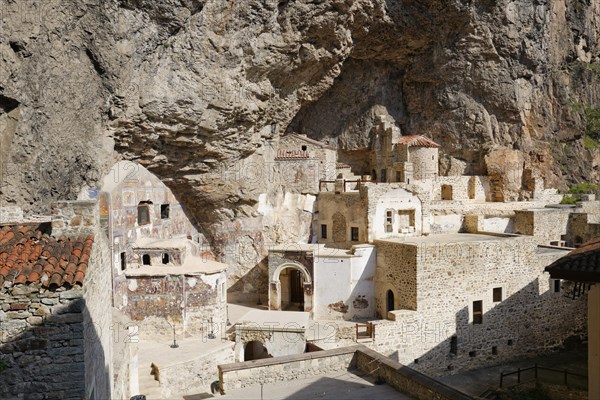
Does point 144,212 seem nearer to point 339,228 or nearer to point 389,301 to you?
point 339,228

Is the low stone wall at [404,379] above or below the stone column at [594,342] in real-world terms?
below

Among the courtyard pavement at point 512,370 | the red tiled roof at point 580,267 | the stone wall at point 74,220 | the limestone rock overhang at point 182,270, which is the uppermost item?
the stone wall at point 74,220

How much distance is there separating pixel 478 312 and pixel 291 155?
11.8 metres

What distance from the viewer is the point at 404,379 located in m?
11.4

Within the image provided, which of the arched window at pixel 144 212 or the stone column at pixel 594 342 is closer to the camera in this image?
the stone column at pixel 594 342

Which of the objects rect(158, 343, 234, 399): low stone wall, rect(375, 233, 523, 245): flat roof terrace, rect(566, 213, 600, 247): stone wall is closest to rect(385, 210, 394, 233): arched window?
rect(375, 233, 523, 245): flat roof terrace

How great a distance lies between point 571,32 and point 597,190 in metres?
11.7

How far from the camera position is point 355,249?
21.4m

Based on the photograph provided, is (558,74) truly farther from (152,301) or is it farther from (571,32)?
(152,301)

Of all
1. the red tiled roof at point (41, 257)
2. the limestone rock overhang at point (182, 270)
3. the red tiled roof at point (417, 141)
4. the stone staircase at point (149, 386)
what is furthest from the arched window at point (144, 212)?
the red tiled roof at point (417, 141)

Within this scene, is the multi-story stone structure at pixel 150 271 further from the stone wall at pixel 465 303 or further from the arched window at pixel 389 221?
the arched window at pixel 389 221

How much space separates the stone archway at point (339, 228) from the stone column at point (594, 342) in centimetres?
1731

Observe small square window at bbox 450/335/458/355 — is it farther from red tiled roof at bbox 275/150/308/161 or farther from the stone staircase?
the stone staircase

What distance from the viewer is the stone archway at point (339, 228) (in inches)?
953
